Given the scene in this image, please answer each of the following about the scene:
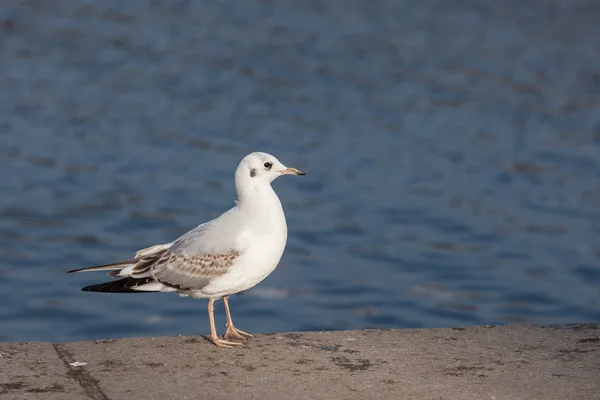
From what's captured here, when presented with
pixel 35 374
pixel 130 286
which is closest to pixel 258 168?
pixel 130 286

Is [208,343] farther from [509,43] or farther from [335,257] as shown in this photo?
[509,43]

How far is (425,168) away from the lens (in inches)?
515

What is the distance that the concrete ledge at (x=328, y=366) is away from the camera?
5391 mm

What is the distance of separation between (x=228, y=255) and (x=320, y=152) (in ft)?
23.6

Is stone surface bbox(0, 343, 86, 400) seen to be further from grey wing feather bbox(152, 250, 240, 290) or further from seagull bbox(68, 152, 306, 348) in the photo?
grey wing feather bbox(152, 250, 240, 290)

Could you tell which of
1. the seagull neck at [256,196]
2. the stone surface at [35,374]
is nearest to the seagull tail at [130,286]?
the stone surface at [35,374]

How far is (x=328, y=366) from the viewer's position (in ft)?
18.9

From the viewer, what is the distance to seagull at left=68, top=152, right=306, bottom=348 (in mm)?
6246

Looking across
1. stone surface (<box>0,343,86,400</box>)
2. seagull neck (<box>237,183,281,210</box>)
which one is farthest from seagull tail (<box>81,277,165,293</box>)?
seagull neck (<box>237,183,281,210</box>)

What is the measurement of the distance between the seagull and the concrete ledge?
→ 32cm

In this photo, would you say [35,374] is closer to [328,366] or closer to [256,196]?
[328,366]

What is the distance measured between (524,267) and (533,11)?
7.93 meters

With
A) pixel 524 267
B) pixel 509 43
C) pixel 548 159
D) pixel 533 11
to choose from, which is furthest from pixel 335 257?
pixel 533 11

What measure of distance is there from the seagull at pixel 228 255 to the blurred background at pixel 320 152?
10.4ft
